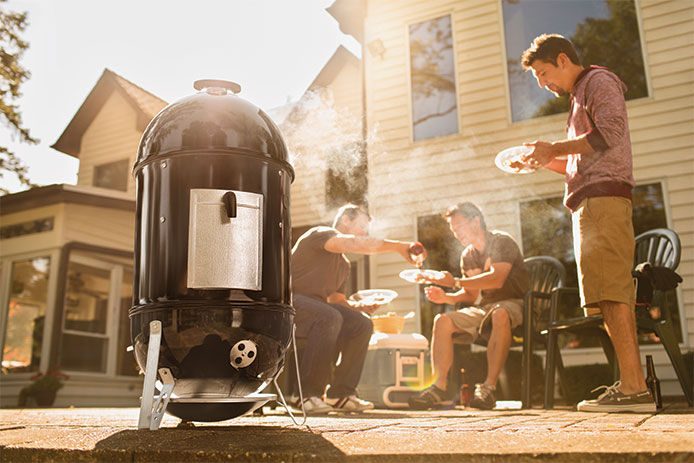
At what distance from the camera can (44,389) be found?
27.2 ft

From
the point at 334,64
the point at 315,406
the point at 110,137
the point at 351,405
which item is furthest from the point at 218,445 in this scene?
the point at 110,137

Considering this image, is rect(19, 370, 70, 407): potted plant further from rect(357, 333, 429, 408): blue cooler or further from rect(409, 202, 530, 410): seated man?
rect(409, 202, 530, 410): seated man

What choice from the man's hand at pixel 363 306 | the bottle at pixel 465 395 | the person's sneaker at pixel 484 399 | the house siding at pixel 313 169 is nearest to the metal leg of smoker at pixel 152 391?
the person's sneaker at pixel 484 399

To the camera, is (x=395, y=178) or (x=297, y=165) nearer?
(x=395, y=178)

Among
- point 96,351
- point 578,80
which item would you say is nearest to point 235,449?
point 578,80

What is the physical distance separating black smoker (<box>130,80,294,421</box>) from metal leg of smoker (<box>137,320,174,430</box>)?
45 mm

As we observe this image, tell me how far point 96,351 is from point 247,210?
28.1ft

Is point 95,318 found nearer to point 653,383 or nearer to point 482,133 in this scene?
point 482,133

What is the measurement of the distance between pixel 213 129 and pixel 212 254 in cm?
51

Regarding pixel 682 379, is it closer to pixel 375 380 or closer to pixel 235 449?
pixel 375 380

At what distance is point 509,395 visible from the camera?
5.71 metres

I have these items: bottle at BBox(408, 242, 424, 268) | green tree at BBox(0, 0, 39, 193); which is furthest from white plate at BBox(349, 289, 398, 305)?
green tree at BBox(0, 0, 39, 193)

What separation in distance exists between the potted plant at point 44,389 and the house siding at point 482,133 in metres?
4.65

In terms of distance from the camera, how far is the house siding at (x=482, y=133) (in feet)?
22.8
